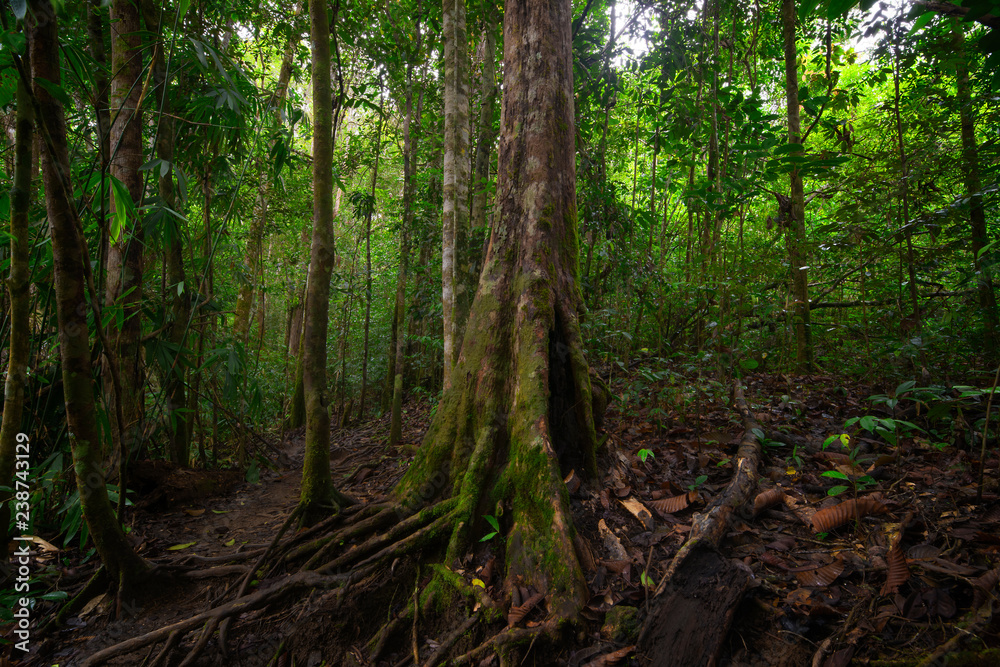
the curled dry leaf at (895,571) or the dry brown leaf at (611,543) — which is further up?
the curled dry leaf at (895,571)

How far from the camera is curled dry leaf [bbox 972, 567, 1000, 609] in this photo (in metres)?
Result: 1.64

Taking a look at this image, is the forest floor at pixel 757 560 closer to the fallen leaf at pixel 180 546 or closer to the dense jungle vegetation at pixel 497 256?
the fallen leaf at pixel 180 546

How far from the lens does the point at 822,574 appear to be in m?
2.08

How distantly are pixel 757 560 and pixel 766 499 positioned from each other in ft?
1.74

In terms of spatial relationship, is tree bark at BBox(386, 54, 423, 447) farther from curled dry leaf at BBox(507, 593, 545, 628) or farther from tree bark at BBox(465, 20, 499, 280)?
curled dry leaf at BBox(507, 593, 545, 628)

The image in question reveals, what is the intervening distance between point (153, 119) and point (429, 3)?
4176mm

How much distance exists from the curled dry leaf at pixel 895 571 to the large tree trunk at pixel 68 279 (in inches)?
149

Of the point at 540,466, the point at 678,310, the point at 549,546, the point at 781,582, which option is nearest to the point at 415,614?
the point at 549,546

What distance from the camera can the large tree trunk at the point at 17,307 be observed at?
2188mm

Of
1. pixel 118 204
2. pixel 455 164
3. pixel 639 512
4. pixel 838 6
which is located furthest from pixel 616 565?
pixel 455 164

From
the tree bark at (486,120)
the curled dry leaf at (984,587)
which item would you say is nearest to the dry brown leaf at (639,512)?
the curled dry leaf at (984,587)

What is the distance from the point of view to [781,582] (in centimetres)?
211

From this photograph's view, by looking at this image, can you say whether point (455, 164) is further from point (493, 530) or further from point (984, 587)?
Answer: point (984, 587)

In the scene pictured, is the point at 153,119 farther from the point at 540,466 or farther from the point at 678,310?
the point at 678,310
